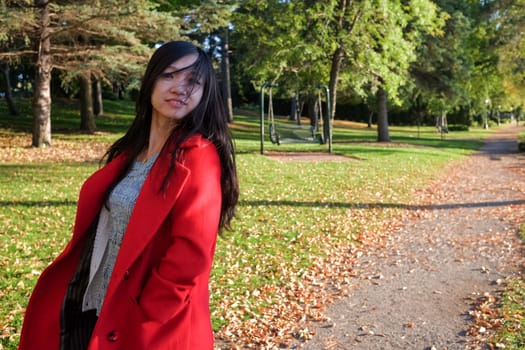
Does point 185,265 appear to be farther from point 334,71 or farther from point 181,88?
point 334,71

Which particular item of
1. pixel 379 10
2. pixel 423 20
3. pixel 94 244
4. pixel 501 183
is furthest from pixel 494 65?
pixel 94 244

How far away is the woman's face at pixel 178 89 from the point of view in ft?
6.72

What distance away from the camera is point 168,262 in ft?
5.78

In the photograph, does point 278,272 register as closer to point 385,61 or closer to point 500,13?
point 385,61

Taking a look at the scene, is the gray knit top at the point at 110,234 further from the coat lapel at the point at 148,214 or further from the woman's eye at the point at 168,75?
the woman's eye at the point at 168,75

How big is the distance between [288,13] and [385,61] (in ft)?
12.5

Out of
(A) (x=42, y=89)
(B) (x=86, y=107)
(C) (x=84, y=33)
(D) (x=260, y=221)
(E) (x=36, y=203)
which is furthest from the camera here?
(B) (x=86, y=107)

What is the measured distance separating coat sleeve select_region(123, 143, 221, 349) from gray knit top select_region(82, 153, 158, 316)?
305mm

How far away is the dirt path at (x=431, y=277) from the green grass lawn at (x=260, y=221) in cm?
48

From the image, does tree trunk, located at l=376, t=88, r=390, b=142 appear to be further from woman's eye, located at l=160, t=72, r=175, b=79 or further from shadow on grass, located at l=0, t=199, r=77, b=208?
woman's eye, located at l=160, t=72, r=175, b=79

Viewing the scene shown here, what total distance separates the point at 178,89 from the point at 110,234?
2.10ft

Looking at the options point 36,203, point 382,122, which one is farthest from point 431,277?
point 382,122

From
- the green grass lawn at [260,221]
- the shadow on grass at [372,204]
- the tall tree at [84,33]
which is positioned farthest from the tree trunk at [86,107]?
the shadow on grass at [372,204]

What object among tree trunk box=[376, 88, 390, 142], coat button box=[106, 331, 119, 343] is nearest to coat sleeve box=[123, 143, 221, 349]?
coat button box=[106, 331, 119, 343]
